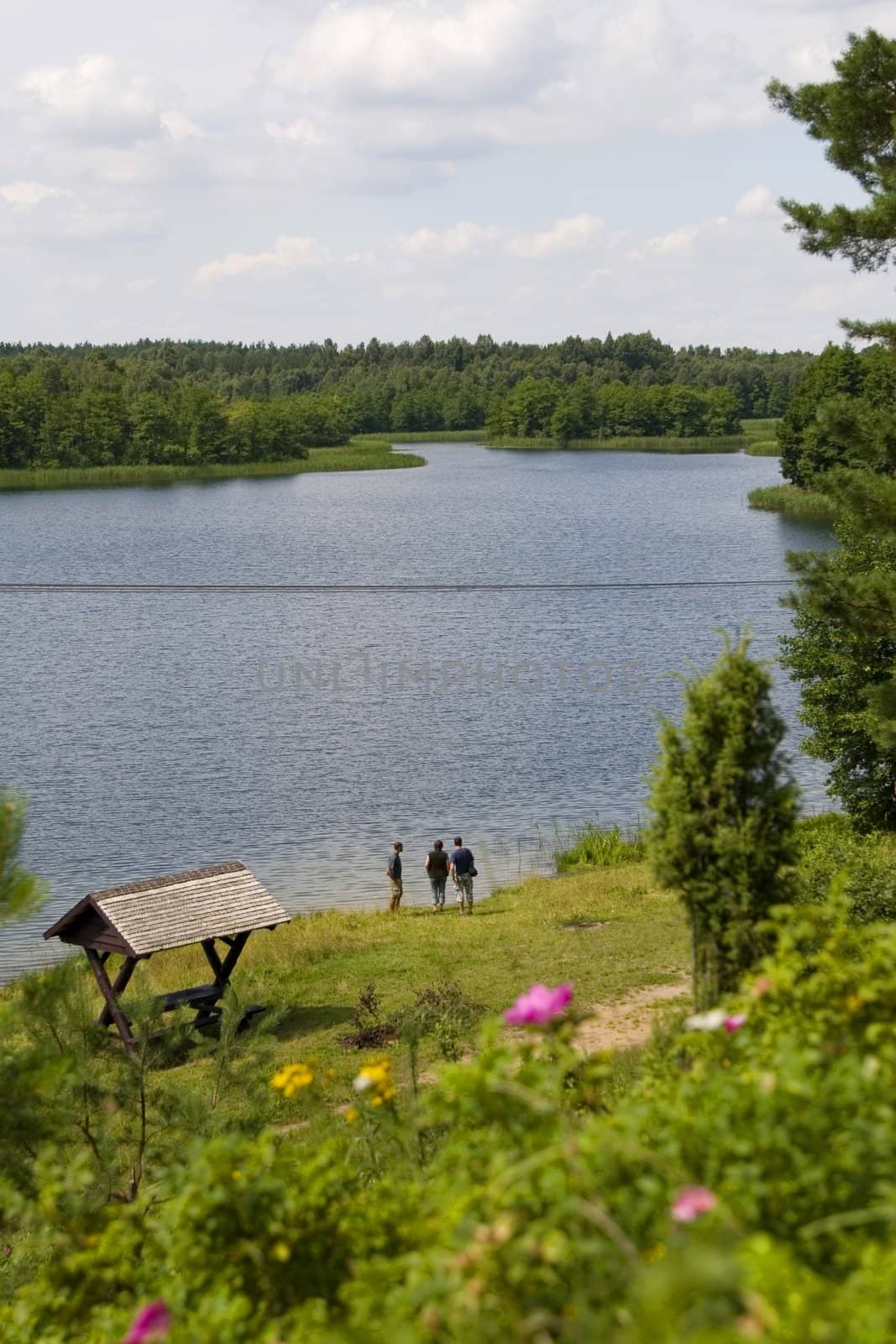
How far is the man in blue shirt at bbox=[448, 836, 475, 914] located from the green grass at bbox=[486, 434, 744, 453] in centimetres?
13852

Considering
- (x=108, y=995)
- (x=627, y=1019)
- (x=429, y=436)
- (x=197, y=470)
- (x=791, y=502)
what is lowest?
(x=627, y=1019)

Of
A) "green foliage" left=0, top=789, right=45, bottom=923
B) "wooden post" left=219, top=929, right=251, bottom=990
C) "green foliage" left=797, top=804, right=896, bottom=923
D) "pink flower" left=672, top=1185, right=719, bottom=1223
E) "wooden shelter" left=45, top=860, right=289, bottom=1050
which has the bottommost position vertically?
"wooden post" left=219, top=929, right=251, bottom=990

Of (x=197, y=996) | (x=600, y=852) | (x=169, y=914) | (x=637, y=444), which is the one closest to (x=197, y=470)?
(x=637, y=444)

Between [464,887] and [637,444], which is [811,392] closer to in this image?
[464,887]

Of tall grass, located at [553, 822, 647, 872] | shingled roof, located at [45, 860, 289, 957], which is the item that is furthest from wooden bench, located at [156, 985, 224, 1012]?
tall grass, located at [553, 822, 647, 872]

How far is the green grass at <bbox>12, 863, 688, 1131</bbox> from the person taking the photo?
47.2 feet

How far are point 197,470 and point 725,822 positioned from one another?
373 ft

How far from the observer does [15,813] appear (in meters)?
7.98

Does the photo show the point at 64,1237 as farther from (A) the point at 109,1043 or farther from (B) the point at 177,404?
(B) the point at 177,404

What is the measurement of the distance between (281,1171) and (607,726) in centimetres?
3140

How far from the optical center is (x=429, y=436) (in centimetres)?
18862

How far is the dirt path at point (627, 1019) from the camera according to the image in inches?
531

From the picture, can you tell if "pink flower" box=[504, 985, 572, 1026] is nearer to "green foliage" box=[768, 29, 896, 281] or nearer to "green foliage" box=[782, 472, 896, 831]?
"green foliage" box=[768, 29, 896, 281]

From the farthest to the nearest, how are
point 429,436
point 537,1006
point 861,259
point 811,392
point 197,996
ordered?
1. point 429,436
2. point 811,392
3. point 861,259
4. point 197,996
5. point 537,1006
